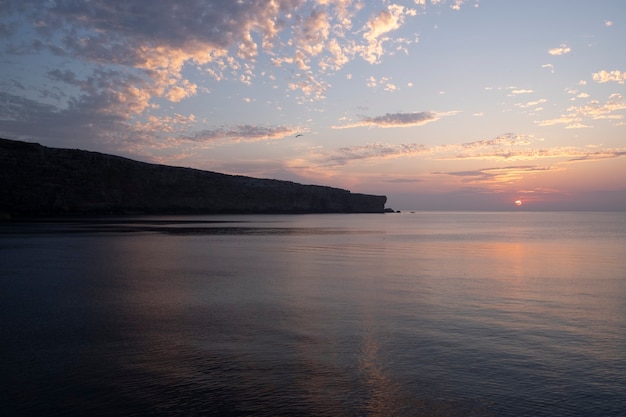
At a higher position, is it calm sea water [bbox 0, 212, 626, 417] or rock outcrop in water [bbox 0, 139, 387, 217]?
rock outcrop in water [bbox 0, 139, 387, 217]

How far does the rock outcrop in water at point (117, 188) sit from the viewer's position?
86000 mm

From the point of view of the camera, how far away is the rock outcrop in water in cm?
8600

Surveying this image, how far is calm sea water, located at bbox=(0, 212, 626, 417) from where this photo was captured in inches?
245

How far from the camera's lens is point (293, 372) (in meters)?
7.25

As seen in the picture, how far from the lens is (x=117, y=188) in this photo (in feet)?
349

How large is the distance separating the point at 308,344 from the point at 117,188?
107 meters

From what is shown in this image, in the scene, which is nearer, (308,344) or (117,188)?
(308,344)

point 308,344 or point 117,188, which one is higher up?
point 117,188

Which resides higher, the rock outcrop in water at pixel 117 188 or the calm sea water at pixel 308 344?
the rock outcrop in water at pixel 117 188

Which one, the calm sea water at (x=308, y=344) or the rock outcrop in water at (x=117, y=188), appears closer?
the calm sea water at (x=308, y=344)

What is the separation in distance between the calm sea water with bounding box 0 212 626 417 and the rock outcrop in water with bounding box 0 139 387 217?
70729mm

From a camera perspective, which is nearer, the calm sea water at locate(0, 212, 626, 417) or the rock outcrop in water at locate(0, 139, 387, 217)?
the calm sea water at locate(0, 212, 626, 417)

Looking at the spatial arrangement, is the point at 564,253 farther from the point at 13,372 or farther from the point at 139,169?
the point at 139,169

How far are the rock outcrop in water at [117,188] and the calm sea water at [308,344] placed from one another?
2785 inches
